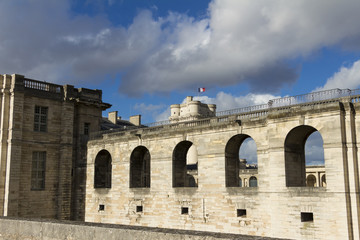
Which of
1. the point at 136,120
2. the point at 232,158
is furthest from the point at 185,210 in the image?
the point at 136,120

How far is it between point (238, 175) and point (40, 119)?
662 inches

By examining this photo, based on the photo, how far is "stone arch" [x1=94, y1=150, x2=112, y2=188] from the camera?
32.1m

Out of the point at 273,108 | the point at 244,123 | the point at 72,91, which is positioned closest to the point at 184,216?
the point at 244,123

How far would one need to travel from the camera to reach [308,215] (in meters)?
20.1

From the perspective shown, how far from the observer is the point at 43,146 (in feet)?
103

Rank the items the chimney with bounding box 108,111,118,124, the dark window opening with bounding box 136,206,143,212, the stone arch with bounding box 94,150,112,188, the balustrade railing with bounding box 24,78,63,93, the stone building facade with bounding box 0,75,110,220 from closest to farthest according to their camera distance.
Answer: the dark window opening with bounding box 136,206,143,212
the stone building facade with bounding box 0,75,110,220
the balustrade railing with bounding box 24,78,63,93
the stone arch with bounding box 94,150,112,188
the chimney with bounding box 108,111,118,124

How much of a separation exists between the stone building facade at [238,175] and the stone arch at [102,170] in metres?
0.30

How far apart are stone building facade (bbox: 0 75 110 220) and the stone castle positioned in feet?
0.27

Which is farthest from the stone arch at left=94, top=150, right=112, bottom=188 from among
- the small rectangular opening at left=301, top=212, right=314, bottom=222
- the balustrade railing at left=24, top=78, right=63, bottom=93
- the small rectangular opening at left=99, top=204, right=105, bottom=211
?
the small rectangular opening at left=301, top=212, right=314, bottom=222

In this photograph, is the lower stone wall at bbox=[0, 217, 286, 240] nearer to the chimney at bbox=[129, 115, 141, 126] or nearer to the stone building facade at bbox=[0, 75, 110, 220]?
the stone building facade at bbox=[0, 75, 110, 220]

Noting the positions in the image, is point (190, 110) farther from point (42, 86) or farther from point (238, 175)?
point (238, 175)

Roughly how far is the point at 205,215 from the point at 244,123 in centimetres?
612

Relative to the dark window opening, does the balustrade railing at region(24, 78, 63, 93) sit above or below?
above

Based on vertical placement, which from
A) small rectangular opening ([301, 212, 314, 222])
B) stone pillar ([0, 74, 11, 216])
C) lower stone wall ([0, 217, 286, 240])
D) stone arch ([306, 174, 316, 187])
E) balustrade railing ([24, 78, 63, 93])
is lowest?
small rectangular opening ([301, 212, 314, 222])
